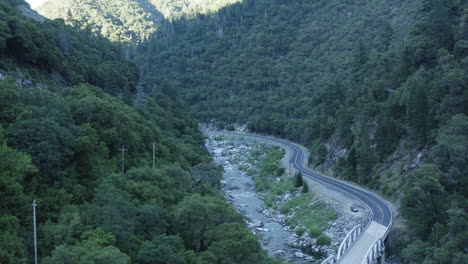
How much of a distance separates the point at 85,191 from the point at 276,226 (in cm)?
2627

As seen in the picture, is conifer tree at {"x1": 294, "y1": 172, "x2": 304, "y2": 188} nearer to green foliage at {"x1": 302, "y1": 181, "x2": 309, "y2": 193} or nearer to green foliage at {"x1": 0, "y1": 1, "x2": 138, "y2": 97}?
green foliage at {"x1": 302, "y1": 181, "x2": 309, "y2": 193}

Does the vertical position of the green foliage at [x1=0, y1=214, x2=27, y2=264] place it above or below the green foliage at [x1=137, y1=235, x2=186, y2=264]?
above

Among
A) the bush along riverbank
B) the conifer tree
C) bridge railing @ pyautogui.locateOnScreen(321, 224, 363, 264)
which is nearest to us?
bridge railing @ pyautogui.locateOnScreen(321, 224, 363, 264)

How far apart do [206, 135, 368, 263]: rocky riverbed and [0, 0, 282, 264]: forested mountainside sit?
9206mm

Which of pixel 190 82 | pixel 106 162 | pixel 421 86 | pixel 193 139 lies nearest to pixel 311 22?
pixel 190 82

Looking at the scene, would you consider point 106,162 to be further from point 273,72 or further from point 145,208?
point 273,72

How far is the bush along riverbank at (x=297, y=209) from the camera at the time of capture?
4400 cm

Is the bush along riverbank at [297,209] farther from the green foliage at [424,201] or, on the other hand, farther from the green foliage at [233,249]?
the green foliage at [233,249]

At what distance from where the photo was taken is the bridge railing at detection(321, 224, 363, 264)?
32.1 m

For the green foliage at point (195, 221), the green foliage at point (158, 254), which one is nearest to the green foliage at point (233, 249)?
the green foliage at point (195, 221)

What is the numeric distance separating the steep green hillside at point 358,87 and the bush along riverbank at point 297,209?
22.7 feet

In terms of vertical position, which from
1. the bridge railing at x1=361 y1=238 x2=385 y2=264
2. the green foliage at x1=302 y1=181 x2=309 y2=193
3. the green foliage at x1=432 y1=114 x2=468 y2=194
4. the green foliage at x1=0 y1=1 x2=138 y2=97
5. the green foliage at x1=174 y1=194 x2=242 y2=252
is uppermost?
the green foliage at x1=0 y1=1 x2=138 y2=97

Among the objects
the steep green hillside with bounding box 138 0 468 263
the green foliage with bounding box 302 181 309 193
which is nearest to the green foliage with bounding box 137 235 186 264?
the steep green hillside with bounding box 138 0 468 263

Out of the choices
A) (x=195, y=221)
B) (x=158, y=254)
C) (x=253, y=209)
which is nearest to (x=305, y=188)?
(x=253, y=209)
